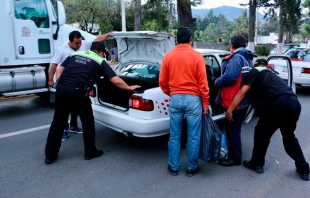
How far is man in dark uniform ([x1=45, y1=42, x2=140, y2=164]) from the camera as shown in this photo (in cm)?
Result: 371

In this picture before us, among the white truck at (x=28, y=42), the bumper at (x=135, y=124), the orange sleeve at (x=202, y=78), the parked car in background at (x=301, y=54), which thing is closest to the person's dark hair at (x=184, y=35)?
the orange sleeve at (x=202, y=78)

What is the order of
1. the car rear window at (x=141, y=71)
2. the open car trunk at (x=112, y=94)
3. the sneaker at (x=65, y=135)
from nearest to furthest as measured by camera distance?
the open car trunk at (x=112, y=94)
the sneaker at (x=65, y=135)
the car rear window at (x=141, y=71)

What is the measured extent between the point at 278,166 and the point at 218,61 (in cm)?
190

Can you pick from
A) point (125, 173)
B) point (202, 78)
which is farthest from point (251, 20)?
point (125, 173)

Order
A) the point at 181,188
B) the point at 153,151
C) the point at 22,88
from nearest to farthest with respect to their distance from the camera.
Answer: the point at 181,188 < the point at 153,151 < the point at 22,88

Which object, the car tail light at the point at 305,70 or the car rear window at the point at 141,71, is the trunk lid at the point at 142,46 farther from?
the car tail light at the point at 305,70

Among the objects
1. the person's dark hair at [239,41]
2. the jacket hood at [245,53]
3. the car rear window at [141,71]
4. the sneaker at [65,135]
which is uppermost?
the person's dark hair at [239,41]

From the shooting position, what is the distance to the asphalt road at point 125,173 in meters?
3.21

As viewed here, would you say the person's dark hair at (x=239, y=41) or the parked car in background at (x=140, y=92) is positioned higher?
the person's dark hair at (x=239, y=41)

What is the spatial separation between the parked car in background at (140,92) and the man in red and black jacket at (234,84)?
29.4 inches

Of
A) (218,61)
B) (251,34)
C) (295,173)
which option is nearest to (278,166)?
(295,173)

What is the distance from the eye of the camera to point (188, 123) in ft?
11.2

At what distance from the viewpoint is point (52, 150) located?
3883 mm

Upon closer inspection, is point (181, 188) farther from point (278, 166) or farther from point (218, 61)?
point (218, 61)
